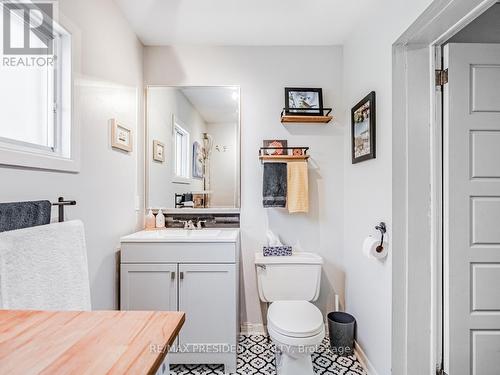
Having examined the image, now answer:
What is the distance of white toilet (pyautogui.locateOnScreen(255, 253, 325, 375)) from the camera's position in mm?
1566

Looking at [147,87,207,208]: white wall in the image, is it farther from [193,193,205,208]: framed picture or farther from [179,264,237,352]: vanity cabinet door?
[179,264,237,352]: vanity cabinet door

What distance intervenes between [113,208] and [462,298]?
210cm

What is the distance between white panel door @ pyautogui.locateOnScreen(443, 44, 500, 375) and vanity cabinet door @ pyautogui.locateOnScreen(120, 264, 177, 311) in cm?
159

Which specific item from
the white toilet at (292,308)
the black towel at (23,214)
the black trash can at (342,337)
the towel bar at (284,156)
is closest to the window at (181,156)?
the towel bar at (284,156)

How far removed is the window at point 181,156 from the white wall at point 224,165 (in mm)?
211

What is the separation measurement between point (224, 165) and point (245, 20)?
1090mm

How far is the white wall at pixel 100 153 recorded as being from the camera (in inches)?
54.6

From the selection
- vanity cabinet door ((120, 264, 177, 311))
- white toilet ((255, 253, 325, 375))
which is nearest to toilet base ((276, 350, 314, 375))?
white toilet ((255, 253, 325, 375))

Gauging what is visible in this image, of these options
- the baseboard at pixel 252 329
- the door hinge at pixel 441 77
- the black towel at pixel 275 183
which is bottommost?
the baseboard at pixel 252 329

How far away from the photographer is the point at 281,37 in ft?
7.39

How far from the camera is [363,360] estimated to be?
6.28 feet

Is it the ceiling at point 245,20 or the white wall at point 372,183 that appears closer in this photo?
the white wall at point 372,183

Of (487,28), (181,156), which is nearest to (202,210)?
(181,156)

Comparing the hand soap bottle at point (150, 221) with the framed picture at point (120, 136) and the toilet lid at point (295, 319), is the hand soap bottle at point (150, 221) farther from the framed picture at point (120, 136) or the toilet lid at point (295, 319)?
the toilet lid at point (295, 319)
